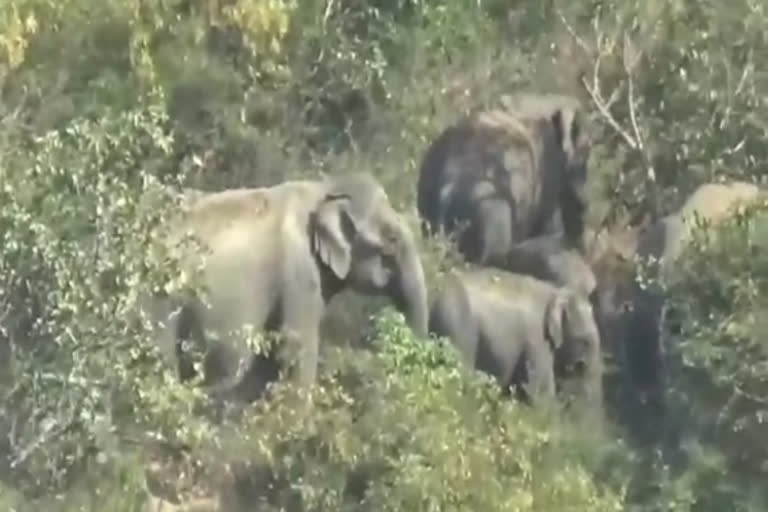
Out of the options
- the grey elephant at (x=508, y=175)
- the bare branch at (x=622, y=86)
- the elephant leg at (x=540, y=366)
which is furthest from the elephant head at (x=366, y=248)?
the bare branch at (x=622, y=86)

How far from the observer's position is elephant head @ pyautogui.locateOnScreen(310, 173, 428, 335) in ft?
31.6

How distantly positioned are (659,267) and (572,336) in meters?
1.81

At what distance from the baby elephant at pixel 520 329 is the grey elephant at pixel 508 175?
2.63ft

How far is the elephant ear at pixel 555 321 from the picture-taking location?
34.9 feet

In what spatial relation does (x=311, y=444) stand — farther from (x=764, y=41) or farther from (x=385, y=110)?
(x=385, y=110)

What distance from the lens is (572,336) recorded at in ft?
35.0

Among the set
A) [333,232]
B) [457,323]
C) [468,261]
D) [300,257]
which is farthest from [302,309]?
[468,261]

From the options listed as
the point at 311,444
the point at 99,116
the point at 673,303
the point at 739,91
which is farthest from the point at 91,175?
the point at 739,91

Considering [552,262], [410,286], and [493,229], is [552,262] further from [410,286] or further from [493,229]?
[410,286]

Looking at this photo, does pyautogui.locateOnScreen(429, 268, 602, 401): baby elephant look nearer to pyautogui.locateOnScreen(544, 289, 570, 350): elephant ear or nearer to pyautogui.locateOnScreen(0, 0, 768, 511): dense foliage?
pyautogui.locateOnScreen(544, 289, 570, 350): elephant ear

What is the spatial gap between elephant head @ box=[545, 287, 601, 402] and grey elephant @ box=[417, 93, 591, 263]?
3.03 feet

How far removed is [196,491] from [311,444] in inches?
17.4

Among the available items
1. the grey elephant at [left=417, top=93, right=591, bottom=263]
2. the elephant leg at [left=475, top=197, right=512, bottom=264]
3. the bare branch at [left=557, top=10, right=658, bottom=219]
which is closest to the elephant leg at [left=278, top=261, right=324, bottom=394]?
the grey elephant at [left=417, top=93, right=591, bottom=263]

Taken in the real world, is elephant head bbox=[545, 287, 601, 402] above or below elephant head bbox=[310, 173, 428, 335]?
below
